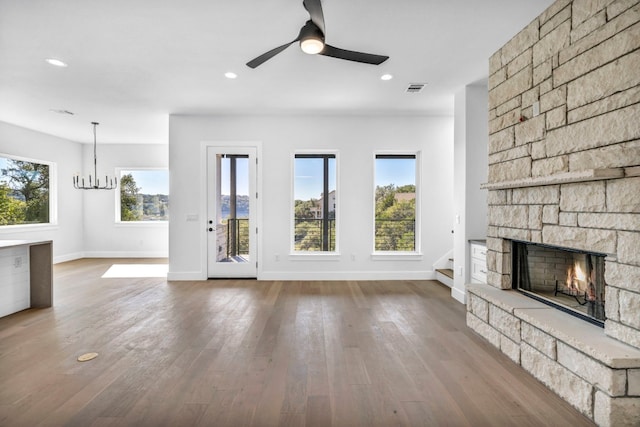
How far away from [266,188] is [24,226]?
511cm

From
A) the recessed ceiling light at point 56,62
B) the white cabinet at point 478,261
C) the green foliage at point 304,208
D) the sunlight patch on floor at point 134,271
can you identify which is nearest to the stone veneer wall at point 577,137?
the white cabinet at point 478,261

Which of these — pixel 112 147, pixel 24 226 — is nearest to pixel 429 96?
pixel 112 147

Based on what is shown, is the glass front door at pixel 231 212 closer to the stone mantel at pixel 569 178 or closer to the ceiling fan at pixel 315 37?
the ceiling fan at pixel 315 37

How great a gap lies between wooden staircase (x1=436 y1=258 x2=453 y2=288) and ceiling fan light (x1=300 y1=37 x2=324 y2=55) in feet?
13.0

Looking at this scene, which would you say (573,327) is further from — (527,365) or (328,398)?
(328,398)

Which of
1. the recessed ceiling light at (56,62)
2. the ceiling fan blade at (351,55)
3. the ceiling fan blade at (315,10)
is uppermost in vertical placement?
the recessed ceiling light at (56,62)

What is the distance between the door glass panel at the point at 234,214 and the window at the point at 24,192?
14.4 feet

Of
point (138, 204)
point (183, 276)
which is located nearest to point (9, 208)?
point (138, 204)

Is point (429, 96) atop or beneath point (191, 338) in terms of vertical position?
atop

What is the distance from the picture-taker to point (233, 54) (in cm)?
324

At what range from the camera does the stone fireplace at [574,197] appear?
182cm

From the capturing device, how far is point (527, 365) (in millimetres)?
2393

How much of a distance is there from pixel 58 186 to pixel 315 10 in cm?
766

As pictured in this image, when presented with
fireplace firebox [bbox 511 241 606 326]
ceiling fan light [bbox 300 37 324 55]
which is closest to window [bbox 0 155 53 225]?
ceiling fan light [bbox 300 37 324 55]
